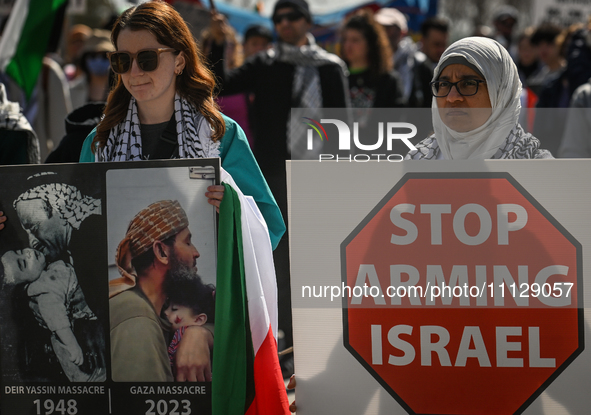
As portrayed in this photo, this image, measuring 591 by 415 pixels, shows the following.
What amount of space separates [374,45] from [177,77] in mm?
3409

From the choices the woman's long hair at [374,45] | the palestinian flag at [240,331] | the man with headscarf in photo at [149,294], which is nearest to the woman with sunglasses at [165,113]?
the palestinian flag at [240,331]

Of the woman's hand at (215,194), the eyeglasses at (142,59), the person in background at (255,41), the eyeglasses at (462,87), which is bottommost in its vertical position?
the woman's hand at (215,194)

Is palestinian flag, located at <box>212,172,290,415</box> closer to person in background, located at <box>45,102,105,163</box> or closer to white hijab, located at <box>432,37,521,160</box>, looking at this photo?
white hijab, located at <box>432,37,521,160</box>

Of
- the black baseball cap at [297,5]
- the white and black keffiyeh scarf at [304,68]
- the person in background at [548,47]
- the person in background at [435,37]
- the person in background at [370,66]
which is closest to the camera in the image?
the white and black keffiyeh scarf at [304,68]

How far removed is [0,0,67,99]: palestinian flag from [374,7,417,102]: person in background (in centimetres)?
304

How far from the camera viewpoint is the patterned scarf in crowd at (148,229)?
2.21 meters

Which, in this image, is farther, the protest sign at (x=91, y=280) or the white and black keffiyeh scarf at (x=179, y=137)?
the white and black keffiyeh scarf at (x=179, y=137)

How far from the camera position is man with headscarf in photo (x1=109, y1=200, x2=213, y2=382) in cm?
221

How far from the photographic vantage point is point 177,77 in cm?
256

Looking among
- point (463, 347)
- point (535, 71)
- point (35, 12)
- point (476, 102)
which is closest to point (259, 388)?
point (463, 347)

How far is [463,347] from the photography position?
203 cm

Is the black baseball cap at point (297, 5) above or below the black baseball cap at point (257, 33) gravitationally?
above

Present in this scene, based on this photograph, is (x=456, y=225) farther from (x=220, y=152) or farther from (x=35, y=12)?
(x=35, y=12)

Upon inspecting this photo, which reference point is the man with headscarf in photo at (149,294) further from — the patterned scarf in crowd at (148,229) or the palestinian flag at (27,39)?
the palestinian flag at (27,39)
